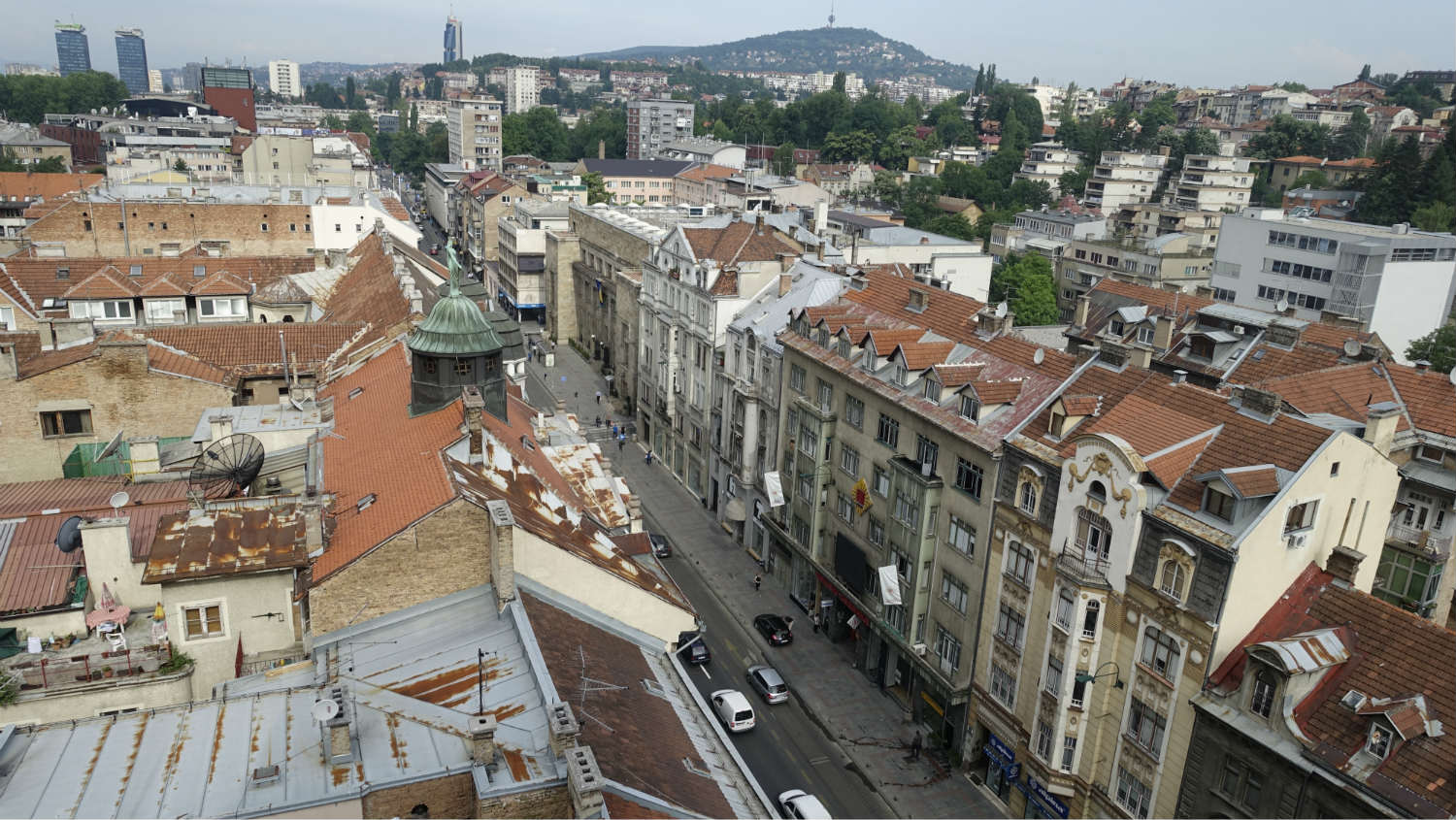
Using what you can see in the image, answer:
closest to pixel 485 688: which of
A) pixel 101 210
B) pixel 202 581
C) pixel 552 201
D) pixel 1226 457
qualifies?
pixel 202 581

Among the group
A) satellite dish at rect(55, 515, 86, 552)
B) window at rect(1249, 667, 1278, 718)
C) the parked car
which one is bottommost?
the parked car

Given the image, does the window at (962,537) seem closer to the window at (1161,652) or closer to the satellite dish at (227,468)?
the window at (1161,652)

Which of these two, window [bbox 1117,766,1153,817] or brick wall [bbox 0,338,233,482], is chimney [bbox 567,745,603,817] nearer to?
window [bbox 1117,766,1153,817]

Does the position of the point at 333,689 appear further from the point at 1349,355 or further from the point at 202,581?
the point at 1349,355

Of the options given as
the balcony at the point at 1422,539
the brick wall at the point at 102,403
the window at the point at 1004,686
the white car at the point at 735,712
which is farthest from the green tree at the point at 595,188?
the balcony at the point at 1422,539

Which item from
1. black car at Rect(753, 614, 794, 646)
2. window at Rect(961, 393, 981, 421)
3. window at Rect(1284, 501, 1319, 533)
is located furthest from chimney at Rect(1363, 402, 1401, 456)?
black car at Rect(753, 614, 794, 646)

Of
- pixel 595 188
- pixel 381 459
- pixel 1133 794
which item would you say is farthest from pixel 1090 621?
pixel 595 188
